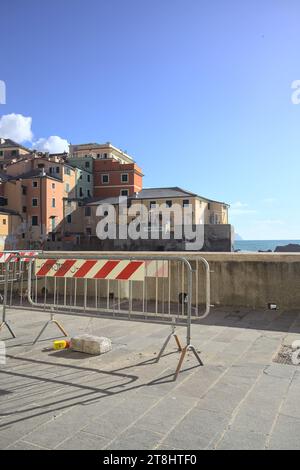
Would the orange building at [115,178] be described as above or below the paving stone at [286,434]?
above

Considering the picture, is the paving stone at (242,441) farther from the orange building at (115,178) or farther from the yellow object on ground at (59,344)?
the orange building at (115,178)

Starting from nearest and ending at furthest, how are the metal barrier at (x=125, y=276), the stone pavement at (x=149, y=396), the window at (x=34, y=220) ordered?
the stone pavement at (x=149, y=396), the metal barrier at (x=125, y=276), the window at (x=34, y=220)

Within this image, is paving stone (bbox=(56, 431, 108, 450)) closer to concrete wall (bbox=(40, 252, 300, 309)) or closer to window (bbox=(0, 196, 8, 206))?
concrete wall (bbox=(40, 252, 300, 309))

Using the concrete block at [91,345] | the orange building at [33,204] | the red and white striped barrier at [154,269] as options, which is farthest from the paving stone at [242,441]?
the orange building at [33,204]

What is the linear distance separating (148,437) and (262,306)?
19.8ft

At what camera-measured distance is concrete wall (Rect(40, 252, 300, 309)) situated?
8281mm

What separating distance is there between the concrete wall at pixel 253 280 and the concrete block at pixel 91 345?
9.25 feet

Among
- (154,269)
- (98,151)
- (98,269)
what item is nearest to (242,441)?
(98,269)

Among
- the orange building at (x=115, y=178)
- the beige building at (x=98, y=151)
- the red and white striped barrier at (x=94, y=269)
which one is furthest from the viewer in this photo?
the beige building at (x=98, y=151)

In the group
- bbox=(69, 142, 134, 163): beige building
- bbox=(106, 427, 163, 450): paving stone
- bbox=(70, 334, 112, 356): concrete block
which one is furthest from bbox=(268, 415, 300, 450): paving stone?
bbox=(69, 142, 134, 163): beige building

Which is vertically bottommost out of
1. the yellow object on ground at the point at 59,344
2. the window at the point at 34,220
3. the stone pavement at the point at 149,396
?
the stone pavement at the point at 149,396

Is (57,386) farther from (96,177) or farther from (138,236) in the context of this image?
(96,177)

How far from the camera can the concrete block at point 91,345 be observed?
17.6ft
